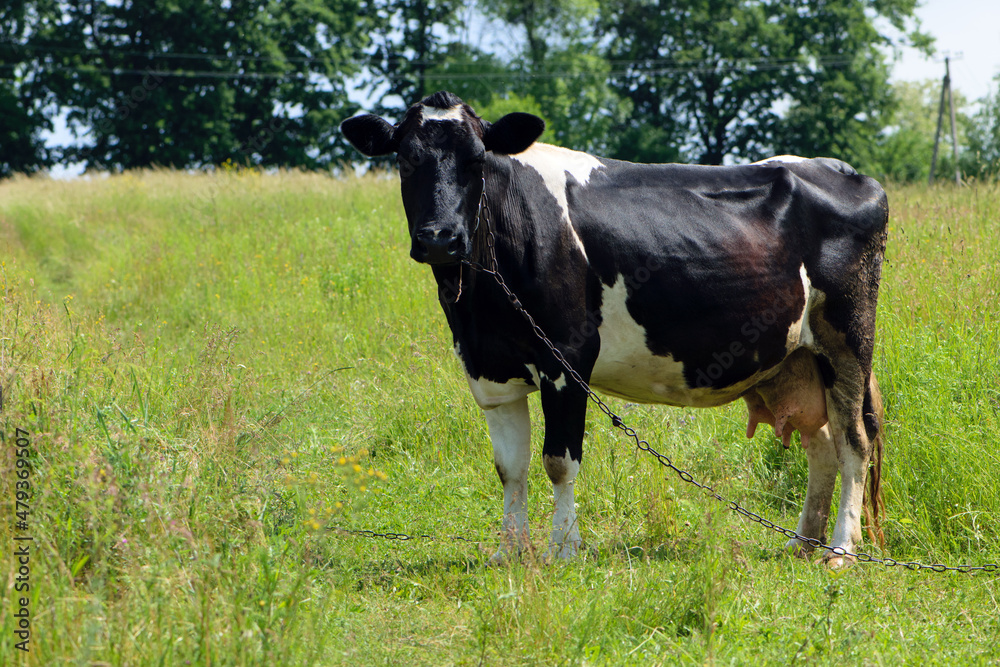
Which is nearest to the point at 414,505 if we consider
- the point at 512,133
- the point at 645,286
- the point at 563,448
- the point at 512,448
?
the point at 512,448

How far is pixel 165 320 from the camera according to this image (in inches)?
333

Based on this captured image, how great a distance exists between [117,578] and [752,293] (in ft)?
10.3

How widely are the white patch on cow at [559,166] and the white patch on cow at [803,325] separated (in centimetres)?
124

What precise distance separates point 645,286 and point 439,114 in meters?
1.29

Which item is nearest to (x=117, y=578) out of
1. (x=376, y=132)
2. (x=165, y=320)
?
(x=376, y=132)

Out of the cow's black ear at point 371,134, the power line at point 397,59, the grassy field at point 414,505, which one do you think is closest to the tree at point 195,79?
the power line at point 397,59

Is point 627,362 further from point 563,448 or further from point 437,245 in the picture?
point 437,245

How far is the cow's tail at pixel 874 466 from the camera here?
4531 mm

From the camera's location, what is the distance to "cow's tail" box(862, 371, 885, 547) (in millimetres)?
4531

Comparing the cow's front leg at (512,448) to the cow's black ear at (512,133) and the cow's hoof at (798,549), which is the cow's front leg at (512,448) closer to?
the cow's black ear at (512,133)

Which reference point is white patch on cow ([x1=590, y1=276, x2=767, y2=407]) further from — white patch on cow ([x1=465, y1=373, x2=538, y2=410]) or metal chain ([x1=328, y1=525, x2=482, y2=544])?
metal chain ([x1=328, y1=525, x2=482, y2=544])

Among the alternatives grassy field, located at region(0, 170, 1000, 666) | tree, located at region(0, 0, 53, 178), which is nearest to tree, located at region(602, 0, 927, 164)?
tree, located at region(0, 0, 53, 178)

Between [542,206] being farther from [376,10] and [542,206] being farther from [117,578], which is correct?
[376,10]

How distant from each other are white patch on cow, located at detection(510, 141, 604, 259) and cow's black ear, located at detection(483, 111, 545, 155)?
0.42 feet
